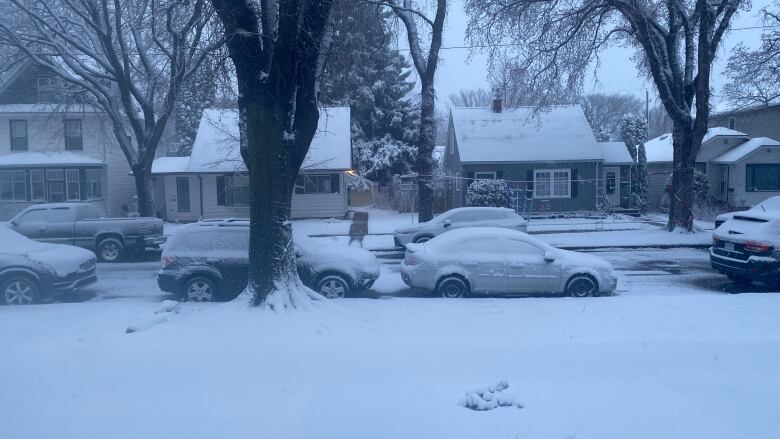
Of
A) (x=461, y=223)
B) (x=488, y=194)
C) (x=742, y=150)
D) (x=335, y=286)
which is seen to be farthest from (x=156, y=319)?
(x=742, y=150)

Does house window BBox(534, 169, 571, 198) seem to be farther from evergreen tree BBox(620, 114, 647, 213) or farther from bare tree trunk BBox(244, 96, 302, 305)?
bare tree trunk BBox(244, 96, 302, 305)

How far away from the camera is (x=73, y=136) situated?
35281 millimetres

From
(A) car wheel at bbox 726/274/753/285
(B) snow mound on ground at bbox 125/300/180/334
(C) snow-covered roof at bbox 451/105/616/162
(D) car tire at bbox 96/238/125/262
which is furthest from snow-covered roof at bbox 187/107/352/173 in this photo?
(B) snow mound on ground at bbox 125/300/180/334

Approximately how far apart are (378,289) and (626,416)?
8.93m

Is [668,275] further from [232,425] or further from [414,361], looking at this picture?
[232,425]

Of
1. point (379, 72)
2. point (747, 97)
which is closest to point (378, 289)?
point (747, 97)

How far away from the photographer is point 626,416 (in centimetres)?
567

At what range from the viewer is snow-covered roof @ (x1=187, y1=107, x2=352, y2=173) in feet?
107

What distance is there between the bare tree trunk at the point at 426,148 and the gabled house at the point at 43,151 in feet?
58.7

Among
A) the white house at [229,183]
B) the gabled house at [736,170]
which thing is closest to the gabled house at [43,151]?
the white house at [229,183]

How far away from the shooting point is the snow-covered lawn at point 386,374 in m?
5.50

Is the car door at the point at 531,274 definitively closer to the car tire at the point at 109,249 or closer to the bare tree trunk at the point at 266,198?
the bare tree trunk at the point at 266,198

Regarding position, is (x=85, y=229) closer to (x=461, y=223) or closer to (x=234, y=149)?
(x=461, y=223)

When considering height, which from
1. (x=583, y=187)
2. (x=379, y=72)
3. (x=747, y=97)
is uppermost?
(x=379, y=72)
